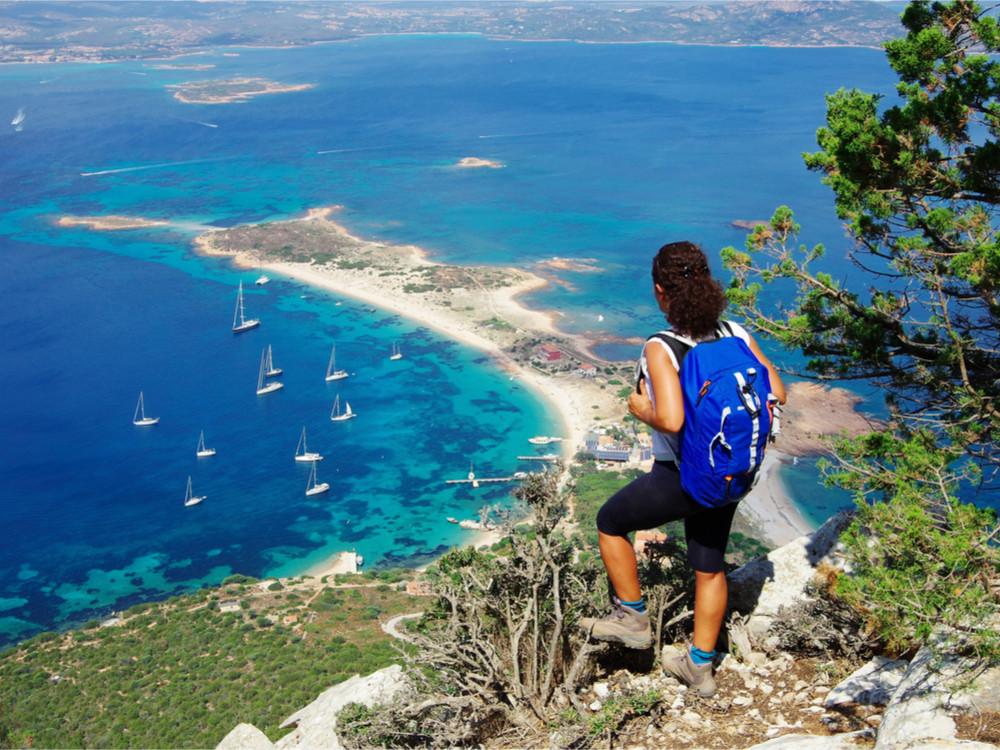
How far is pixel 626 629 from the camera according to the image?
328 cm

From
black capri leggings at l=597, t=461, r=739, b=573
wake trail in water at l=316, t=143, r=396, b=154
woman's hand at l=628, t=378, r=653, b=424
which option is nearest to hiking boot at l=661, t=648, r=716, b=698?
black capri leggings at l=597, t=461, r=739, b=573

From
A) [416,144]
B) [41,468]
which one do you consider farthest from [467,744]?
[416,144]

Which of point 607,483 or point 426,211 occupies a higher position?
point 426,211

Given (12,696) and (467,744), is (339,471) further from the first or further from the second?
(467,744)

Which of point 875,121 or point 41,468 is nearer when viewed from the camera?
point 875,121

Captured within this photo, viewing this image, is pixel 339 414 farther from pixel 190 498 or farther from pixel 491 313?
pixel 491 313

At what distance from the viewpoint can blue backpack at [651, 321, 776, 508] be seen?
2551mm

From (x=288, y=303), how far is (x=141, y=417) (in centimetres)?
1258

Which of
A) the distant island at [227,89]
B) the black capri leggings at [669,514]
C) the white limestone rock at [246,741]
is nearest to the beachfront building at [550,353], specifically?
the white limestone rock at [246,741]

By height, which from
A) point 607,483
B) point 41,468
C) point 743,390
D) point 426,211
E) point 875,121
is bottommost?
point 41,468

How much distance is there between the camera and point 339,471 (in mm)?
29953

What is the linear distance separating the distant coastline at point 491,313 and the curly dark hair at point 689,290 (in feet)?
60.6

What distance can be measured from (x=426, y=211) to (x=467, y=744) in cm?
5959

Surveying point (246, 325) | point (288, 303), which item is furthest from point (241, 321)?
point (288, 303)
